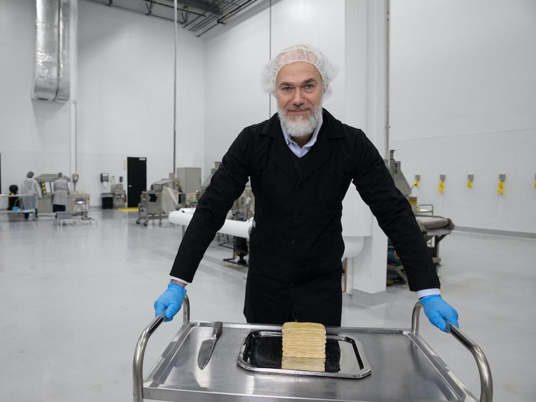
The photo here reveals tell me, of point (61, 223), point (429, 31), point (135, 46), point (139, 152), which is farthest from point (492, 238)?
point (135, 46)

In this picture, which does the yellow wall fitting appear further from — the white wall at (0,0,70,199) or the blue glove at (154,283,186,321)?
the white wall at (0,0,70,199)

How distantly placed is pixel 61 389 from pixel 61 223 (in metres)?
8.19

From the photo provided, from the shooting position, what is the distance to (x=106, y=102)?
13.0 meters

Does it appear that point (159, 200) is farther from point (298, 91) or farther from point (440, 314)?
point (440, 314)

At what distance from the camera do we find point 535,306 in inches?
150

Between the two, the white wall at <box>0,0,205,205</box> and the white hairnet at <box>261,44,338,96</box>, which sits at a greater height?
the white wall at <box>0,0,205,205</box>

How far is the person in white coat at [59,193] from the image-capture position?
9469 millimetres

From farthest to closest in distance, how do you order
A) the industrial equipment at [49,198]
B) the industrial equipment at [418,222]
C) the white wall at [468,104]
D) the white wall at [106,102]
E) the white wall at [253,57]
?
the white wall at [106,102], the white wall at [253,57], the industrial equipment at [49,198], the white wall at [468,104], the industrial equipment at [418,222]

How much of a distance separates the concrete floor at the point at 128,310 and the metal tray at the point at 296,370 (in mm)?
1397

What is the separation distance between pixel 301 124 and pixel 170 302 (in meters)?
0.79

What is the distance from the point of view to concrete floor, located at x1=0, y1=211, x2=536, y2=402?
2.38 m

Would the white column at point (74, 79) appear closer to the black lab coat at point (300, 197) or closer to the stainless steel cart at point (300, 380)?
the black lab coat at point (300, 197)

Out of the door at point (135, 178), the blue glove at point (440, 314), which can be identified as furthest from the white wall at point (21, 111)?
the blue glove at point (440, 314)

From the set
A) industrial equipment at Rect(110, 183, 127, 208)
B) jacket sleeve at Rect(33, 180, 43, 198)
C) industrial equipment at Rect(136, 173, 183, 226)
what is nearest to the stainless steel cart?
industrial equipment at Rect(136, 173, 183, 226)
